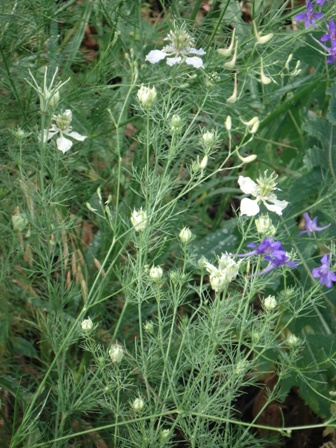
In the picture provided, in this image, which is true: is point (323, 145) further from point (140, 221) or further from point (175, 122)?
point (140, 221)

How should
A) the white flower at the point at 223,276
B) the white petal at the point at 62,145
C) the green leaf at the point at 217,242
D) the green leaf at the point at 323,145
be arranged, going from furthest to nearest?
the green leaf at the point at 217,242 < the green leaf at the point at 323,145 < the white petal at the point at 62,145 < the white flower at the point at 223,276

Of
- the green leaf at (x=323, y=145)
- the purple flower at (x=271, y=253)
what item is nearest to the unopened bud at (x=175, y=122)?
the purple flower at (x=271, y=253)

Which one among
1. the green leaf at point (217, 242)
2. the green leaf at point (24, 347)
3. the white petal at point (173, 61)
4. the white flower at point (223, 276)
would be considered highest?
the white petal at point (173, 61)

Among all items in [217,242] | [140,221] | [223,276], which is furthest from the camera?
[217,242]

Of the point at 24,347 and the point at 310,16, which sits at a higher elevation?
the point at 310,16

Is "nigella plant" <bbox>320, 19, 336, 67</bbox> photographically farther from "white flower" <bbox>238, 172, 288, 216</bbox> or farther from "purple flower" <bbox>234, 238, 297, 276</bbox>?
"purple flower" <bbox>234, 238, 297, 276</bbox>

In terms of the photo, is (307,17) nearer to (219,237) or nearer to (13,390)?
(219,237)

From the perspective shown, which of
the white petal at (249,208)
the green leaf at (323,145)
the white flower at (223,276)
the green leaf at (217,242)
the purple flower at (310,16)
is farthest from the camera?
the green leaf at (217,242)

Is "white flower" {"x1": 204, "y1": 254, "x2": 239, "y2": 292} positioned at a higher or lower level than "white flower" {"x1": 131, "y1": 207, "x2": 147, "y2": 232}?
higher

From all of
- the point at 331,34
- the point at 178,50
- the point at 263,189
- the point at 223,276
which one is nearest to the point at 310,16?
the point at 331,34

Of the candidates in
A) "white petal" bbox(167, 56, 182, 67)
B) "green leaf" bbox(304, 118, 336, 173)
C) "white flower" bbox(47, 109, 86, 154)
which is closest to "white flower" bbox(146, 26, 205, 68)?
"white petal" bbox(167, 56, 182, 67)

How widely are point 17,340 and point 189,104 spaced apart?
2.45 feet

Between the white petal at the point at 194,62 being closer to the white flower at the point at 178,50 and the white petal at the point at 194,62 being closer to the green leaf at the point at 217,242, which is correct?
the white flower at the point at 178,50

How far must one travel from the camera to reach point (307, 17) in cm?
177
